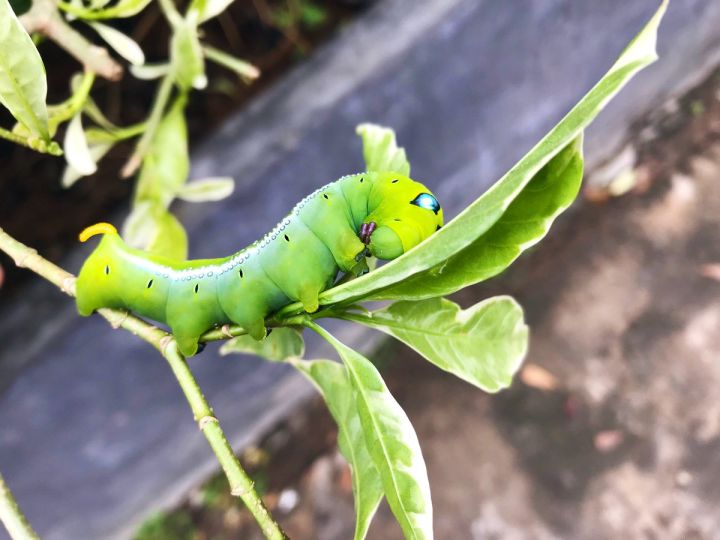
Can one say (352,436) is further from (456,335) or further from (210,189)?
(210,189)

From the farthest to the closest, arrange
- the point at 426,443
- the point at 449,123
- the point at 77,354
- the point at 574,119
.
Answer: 1. the point at 426,443
2. the point at 449,123
3. the point at 77,354
4. the point at 574,119

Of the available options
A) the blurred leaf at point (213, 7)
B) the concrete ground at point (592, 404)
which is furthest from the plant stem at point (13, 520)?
the concrete ground at point (592, 404)

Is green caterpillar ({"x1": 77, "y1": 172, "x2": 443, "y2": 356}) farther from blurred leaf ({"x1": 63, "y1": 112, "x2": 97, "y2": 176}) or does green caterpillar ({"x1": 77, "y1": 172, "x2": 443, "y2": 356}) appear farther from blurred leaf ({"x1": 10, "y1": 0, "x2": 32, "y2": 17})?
blurred leaf ({"x1": 10, "y1": 0, "x2": 32, "y2": 17})

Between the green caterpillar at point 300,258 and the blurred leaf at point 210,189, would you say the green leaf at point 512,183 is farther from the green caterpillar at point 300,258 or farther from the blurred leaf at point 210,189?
the blurred leaf at point 210,189

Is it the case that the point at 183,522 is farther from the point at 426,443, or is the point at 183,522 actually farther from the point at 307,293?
the point at 307,293

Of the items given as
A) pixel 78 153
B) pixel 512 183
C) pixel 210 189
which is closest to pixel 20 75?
pixel 78 153

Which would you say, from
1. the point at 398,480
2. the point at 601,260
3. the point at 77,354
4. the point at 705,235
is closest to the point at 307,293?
the point at 398,480
